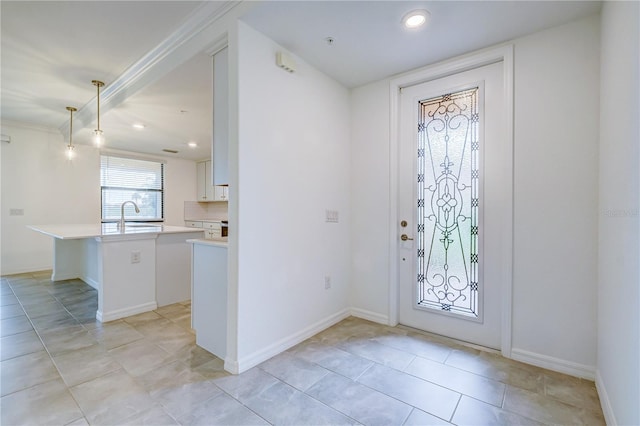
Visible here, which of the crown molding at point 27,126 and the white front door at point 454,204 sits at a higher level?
the crown molding at point 27,126

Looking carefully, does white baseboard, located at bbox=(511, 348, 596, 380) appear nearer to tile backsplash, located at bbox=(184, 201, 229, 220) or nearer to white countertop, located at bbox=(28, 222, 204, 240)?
white countertop, located at bbox=(28, 222, 204, 240)

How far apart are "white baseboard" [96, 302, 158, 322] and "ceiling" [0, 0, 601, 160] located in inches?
92.9

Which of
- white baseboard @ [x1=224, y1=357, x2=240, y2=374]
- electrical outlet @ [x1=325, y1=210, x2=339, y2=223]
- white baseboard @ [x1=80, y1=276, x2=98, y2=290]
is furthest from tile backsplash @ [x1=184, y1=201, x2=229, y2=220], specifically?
white baseboard @ [x1=224, y1=357, x2=240, y2=374]

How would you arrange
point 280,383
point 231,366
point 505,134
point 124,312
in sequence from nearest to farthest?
point 280,383, point 231,366, point 505,134, point 124,312

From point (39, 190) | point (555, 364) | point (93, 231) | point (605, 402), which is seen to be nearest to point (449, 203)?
point (555, 364)

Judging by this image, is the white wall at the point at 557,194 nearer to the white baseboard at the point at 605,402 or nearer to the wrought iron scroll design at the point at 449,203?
the white baseboard at the point at 605,402


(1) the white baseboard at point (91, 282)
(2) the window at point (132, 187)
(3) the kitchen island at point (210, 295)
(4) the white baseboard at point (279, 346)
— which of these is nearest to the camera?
(4) the white baseboard at point (279, 346)

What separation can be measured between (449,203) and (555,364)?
1.38 meters

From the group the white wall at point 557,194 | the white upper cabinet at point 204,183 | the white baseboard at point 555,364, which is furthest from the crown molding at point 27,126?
the white baseboard at point 555,364

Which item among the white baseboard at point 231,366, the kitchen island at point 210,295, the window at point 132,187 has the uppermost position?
the window at point 132,187

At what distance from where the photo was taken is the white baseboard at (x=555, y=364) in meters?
1.94

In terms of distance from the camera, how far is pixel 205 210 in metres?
7.46

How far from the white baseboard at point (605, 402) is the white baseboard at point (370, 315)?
152 centimetres

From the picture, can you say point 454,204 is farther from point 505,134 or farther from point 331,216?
point 331,216
